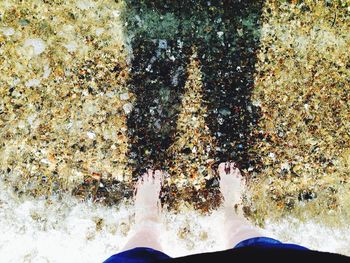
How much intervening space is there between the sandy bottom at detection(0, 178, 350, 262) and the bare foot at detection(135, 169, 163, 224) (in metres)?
0.14

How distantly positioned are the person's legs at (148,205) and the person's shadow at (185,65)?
11cm

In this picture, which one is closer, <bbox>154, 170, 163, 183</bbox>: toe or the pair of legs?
the pair of legs

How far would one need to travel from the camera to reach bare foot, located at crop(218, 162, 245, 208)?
3092mm

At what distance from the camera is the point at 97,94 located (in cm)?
317

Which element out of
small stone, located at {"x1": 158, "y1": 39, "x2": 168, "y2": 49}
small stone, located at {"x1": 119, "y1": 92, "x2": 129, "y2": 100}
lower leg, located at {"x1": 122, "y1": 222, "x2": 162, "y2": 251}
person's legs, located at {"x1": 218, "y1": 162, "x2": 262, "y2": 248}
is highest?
small stone, located at {"x1": 158, "y1": 39, "x2": 168, "y2": 49}

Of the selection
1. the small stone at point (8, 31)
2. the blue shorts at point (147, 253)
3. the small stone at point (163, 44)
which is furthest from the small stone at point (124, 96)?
the blue shorts at point (147, 253)

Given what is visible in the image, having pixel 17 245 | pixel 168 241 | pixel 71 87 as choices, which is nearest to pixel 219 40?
pixel 71 87

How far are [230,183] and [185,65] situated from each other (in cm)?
113

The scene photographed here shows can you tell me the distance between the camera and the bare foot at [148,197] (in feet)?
9.87

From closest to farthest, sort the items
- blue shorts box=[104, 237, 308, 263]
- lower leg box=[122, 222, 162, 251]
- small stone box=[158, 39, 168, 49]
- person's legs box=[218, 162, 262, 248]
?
1. blue shorts box=[104, 237, 308, 263]
2. lower leg box=[122, 222, 162, 251]
3. person's legs box=[218, 162, 262, 248]
4. small stone box=[158, 39, 168, 49]

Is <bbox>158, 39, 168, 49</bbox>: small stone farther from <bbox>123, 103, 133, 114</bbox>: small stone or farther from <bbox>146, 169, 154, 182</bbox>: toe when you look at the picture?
<bbox>146, 169, 154, 182</bbox>: toe

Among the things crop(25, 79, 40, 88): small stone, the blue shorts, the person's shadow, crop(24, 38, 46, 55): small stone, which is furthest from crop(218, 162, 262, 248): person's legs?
crop(24, 38, 46, 55): small stone

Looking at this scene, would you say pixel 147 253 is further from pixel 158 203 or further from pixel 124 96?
pixel 124 96

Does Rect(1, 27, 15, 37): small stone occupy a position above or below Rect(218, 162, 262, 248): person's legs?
above
